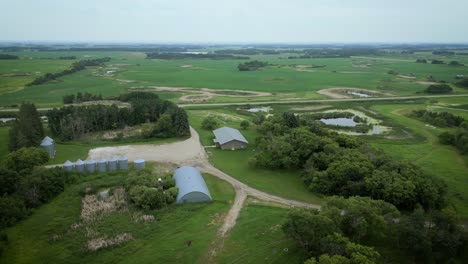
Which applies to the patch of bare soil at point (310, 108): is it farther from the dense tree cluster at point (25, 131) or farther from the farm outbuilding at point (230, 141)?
the dense tree cluster at point (25, 131)

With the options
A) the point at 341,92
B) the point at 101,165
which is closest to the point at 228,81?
the point at 341,92

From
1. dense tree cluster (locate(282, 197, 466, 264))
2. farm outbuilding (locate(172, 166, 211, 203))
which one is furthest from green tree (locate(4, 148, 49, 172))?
dense tree cluster (locate(282, 197, 466, 264))

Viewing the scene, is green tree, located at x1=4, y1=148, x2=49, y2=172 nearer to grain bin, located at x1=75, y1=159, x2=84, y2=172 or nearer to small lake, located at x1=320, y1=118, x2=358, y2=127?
grain bin, located at x1=75, y1=159, x2=84, y2=172

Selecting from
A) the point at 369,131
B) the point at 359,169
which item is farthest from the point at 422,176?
the point at 369,131

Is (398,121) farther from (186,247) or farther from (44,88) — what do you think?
(44,88)

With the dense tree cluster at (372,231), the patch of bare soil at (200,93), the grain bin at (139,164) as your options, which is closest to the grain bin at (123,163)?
the grain bin at (139,164)

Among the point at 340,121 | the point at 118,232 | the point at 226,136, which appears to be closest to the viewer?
the point at 118,232

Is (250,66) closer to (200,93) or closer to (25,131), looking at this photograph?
(200,93)
